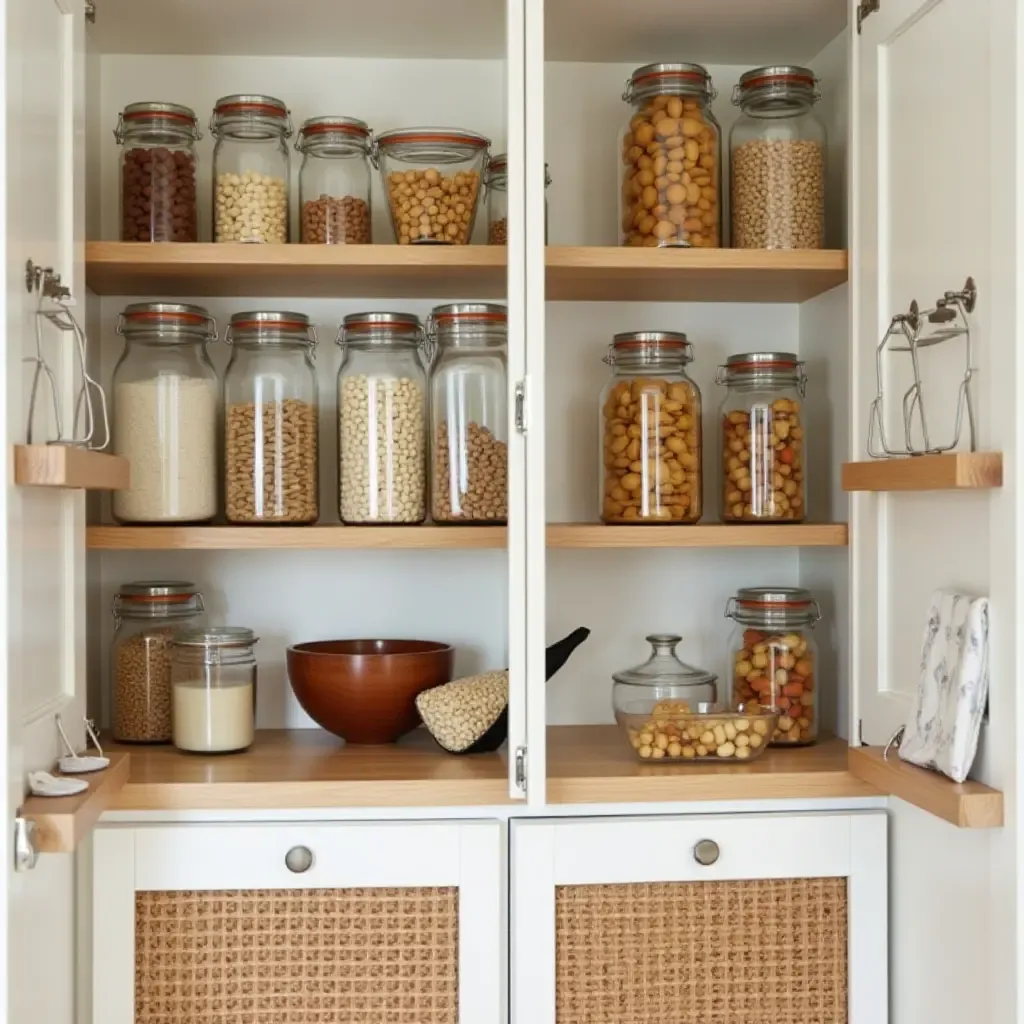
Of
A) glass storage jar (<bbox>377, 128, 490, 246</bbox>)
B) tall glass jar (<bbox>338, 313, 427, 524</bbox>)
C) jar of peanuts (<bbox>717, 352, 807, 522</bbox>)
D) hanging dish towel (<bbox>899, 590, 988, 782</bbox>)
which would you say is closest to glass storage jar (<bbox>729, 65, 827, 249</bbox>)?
jar of peanuts (<bbox>717, 352, 807, 522</bbox>)

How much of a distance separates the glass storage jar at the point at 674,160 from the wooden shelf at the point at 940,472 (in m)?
0.46

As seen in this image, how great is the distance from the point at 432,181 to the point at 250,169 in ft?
0.86

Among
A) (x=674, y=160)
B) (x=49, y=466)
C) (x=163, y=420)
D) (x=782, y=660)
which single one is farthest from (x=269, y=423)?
(x=782, y=660)

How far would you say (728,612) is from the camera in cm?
207

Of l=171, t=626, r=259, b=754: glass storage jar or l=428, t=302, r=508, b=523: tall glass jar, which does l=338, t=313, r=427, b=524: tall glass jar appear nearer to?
l=428, t=302, r=508, b=523: tall glass jar

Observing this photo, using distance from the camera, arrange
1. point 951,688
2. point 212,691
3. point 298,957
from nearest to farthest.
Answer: point 951,688 → point 298,957 → point 212,691

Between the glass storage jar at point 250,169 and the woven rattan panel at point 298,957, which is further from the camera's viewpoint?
the glass storage jar at point 250,169

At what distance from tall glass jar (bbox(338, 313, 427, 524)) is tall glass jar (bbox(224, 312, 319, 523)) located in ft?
0.18

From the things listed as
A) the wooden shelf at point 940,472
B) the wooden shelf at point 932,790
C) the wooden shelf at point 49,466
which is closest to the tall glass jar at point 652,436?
the wooden shelf at point 940,472

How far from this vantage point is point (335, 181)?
6.35ft

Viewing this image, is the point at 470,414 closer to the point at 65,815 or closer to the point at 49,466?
the point at 49,466

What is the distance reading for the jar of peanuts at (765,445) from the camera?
192 centimetres

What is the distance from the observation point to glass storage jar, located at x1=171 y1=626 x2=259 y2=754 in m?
1.85

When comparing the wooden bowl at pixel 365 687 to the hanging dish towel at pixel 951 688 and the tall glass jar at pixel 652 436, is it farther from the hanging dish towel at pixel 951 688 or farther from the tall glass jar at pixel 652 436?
the hanging dish towel at pixel 951 688
